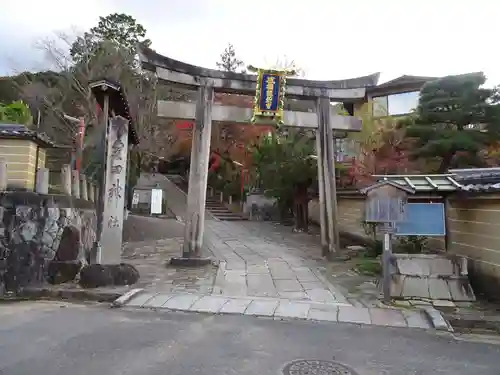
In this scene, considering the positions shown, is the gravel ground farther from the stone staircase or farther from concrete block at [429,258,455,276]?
concrete block at [429,258,455,276]

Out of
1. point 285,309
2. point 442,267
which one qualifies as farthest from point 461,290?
point 285,309

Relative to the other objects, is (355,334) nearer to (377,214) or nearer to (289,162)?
(377,214)

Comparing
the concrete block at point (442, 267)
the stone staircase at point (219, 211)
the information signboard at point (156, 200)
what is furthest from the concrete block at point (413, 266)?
the stone staircase at point (219, 211)

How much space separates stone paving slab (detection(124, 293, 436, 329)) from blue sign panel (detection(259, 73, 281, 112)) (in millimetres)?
6713

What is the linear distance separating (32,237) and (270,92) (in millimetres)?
7862

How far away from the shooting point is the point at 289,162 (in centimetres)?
1780

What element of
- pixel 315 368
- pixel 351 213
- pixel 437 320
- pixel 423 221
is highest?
pixel 351 213

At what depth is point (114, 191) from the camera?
375 inches

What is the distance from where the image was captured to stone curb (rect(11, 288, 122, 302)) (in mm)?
8008

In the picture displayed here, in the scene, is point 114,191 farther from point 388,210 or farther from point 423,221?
point 423,221

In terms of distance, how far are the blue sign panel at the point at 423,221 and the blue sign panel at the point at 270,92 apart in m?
5.97

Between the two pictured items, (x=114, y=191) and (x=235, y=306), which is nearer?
(x=235, y=306)

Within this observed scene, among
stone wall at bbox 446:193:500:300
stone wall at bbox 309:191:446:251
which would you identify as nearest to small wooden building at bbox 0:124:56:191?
stone wall at bbox 446:193:500:300

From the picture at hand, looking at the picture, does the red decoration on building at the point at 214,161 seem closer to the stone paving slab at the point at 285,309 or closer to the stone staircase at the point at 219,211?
the stone staircase at the point at 219,211
